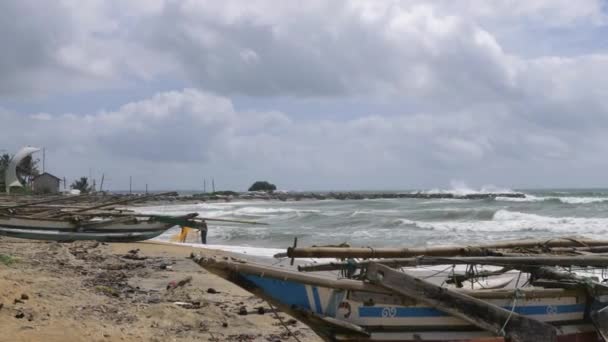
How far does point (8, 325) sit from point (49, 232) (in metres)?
12.1

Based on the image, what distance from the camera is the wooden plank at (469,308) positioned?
17.9 ft

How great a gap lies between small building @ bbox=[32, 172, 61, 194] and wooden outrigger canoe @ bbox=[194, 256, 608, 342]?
56657 millimetres

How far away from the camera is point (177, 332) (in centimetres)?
694

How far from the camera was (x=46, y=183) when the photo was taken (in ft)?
194

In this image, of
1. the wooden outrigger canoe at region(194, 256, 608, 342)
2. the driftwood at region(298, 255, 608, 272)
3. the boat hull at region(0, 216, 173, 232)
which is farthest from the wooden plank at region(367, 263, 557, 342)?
the boat hull at region(0, 216, 173, 232)

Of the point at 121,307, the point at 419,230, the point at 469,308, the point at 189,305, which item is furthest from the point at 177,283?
the point at 419,230

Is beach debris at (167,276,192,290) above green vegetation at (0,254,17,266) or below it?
below

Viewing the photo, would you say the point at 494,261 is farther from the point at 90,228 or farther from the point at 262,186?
the point at 262,186

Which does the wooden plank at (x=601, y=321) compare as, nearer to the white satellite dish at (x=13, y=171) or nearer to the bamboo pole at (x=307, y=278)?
the bamboo pole at (x=307, y=278)

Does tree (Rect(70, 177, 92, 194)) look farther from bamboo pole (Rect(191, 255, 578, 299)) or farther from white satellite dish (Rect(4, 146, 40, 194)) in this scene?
bamboo pole (Rect(191, 255, 578, 299))

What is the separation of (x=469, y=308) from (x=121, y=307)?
4.57m

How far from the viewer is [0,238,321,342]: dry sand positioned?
650 centimetres

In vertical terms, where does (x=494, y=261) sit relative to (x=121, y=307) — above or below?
above

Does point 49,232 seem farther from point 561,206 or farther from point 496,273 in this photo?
point 561,206
